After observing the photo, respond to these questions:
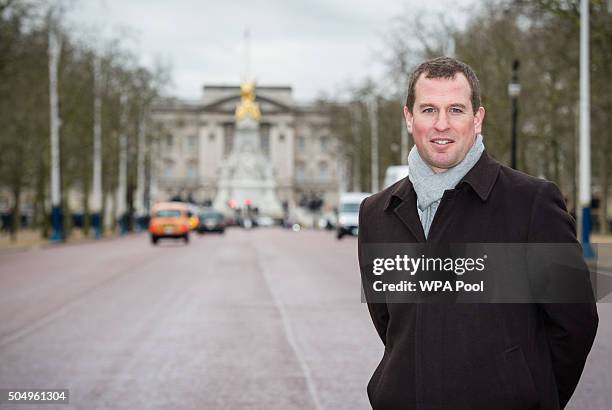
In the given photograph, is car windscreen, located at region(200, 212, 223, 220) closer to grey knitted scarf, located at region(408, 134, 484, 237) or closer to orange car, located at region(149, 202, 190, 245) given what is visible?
orange car, located at region(149, 202, 190, 245)

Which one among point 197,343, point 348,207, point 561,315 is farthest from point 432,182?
point 348,207

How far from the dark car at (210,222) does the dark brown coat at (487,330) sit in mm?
64823

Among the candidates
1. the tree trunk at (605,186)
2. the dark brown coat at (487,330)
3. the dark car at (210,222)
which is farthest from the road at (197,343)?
the dark car at (210,222)

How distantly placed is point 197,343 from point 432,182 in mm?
8892

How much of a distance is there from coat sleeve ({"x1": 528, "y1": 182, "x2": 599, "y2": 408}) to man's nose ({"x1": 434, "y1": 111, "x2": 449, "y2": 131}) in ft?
0.97

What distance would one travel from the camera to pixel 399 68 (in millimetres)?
53656

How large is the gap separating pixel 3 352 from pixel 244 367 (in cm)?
254

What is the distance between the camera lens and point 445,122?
10.0 ft

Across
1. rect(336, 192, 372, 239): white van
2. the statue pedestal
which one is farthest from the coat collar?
the statue pedestal

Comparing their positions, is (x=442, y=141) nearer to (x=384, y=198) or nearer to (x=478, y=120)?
(x=478, y=120)

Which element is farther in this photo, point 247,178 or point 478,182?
point 247,178

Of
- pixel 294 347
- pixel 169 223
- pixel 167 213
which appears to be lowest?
pixel 169 223

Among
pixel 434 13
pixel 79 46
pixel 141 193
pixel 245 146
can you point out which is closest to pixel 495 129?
pixel 434 13

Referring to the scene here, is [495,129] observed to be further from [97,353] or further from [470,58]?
[97,353]
